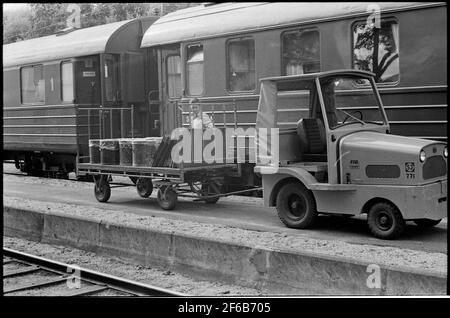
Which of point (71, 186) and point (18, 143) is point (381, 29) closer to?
point (71, 186)

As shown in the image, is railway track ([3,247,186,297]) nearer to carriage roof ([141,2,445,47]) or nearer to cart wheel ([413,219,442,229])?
cart wheel ([413,219,442,229])

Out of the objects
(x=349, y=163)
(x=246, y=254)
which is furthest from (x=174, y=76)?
(x=246, y=254)

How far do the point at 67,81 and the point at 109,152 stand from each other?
12.0 ft

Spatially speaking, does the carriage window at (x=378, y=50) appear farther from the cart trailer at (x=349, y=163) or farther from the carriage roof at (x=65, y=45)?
the carriage roof at (x=65, y=45)

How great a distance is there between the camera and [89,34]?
1297 centimetres

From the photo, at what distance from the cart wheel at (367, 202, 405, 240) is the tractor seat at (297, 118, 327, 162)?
105 cm

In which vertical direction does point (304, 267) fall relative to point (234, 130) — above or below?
below

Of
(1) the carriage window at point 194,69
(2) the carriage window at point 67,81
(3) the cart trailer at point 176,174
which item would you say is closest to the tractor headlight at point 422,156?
(3) the cart trailer at point 176,174

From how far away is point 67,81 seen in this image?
42.8 feet

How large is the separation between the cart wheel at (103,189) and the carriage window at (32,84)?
424 centimetres

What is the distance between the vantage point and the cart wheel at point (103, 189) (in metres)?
10.5
